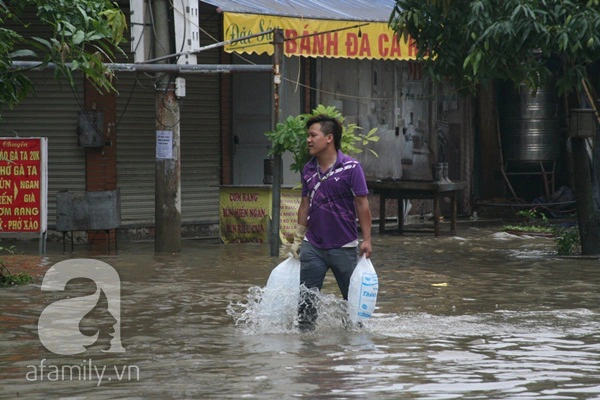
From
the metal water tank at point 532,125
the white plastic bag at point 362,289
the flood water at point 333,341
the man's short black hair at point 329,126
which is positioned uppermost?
the metal water tank at point 532,125

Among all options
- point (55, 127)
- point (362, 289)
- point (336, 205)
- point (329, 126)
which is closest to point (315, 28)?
point (55, 127)

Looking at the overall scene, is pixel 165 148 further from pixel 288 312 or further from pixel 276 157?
pixel 288 312

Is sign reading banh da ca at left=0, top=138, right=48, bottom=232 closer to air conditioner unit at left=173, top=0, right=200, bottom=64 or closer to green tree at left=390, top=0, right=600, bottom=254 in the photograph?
air conditioner unit at left=173, top=0, right=200, bottom=64

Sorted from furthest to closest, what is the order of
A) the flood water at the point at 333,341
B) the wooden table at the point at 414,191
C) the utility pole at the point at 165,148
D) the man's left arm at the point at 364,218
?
the wooden table at the point at 414,191 → the utility pole at the point at 165,148 → the man's left arm at the point at 364,218 → the flood water at the point at 333,341

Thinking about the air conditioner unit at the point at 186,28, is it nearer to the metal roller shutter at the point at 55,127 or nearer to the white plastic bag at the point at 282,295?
the metal roller shutter at the point at 55,127

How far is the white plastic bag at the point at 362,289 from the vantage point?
9031mm

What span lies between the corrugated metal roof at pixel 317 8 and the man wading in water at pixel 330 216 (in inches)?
301

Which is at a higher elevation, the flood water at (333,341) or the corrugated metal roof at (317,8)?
the corrugated metal roof at (317,8)

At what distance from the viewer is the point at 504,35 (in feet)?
45.8

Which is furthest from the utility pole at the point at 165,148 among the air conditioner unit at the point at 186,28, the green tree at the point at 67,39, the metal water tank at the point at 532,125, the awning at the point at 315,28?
the metal water tank at the point at 532,125

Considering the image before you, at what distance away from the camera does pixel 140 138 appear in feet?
61.2

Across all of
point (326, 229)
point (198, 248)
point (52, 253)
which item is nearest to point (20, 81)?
point (326, 229)

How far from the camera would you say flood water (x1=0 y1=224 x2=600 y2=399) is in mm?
7137

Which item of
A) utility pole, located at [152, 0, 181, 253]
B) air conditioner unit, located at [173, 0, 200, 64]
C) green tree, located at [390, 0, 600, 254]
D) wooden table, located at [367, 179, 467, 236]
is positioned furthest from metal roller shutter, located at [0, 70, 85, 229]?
green tree, located at [390, 0, 600, 254]
